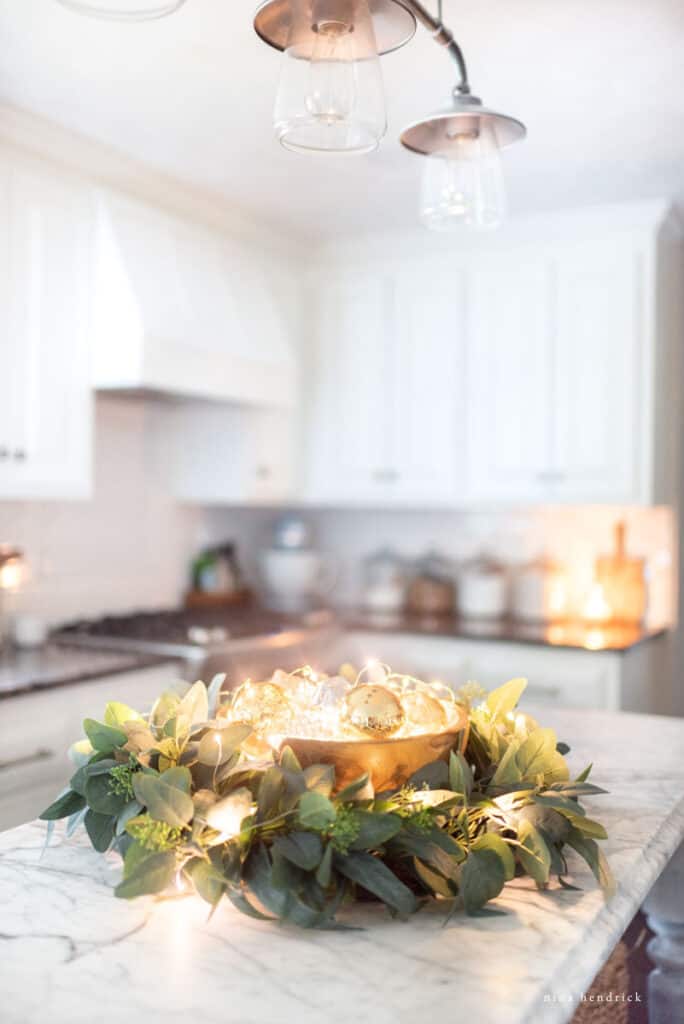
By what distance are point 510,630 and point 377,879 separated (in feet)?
8.45

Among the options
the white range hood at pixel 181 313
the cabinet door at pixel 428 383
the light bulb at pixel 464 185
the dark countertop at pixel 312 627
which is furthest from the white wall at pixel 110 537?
the light bulb at pixel 464 185

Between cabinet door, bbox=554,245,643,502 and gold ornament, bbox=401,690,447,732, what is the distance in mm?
2360

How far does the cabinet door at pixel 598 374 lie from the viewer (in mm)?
3391

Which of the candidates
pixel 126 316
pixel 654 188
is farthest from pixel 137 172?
pixel 654 188

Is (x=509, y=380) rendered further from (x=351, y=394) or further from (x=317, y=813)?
(x=317, y=813)

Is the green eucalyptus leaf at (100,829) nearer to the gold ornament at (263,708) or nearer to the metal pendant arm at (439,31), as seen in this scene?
the gold ornament at (263,708)

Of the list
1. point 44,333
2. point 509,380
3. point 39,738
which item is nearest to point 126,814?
point 39,738

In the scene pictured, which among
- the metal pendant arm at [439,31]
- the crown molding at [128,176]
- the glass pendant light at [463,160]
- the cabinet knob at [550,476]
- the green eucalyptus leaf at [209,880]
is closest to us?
the green eucalyptus leaf at [209,880]

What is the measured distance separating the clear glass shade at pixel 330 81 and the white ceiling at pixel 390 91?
0.75 metres

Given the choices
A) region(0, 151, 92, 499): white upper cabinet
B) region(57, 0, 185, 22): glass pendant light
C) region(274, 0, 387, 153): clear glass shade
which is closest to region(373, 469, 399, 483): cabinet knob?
region(0, 151, 92, 499): white upper cabinet

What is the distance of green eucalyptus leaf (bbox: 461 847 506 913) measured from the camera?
1.00m

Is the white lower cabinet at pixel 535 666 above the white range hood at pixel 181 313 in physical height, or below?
below

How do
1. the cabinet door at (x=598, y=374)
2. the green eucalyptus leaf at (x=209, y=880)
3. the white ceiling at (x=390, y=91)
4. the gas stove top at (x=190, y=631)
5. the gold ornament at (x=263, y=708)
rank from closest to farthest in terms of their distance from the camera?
the green eucalyptus leaf at (x=209, y=880)
the gold ornament at (x=263, y=708)
the white ceiling at (x=390, y=91)
the gas stove top at (x=190, y=631)
the cabinet door at (x=598, y=374)

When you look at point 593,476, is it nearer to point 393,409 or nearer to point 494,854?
point 393,409
